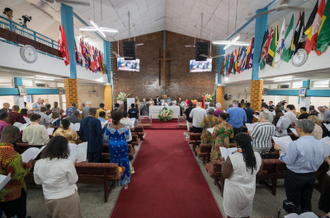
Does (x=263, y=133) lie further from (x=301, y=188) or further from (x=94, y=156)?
(x=94, y=156)

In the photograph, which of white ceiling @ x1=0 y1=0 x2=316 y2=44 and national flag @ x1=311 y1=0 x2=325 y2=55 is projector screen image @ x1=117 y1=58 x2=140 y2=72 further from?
national flag @ x1=311 y1=0 x2=325 y2=55

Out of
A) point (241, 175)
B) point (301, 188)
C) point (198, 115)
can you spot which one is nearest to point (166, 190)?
point (241, 175)

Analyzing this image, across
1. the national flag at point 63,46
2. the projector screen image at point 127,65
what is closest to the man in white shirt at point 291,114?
the national flag at point 63,46

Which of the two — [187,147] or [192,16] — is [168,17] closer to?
[192,16]

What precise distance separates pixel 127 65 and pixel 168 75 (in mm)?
3666

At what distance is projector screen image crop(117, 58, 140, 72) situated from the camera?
13256 millimetres

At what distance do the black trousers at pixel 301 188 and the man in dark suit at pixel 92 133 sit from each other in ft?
11.0

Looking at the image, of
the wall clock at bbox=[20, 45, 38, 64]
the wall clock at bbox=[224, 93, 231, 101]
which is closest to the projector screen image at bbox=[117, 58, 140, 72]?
the wall clock at bbox=[20, 45, 38, 64]

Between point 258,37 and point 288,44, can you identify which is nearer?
point 288,44

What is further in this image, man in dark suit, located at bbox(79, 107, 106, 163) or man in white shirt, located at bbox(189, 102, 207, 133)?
man in white shirt, located at bbox(189, 102, 207, 133)

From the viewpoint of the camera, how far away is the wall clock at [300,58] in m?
5.19

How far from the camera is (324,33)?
4305 millimetres

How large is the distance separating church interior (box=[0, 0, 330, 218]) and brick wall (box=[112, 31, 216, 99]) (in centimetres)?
75

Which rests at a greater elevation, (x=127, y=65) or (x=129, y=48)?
(x=129, y=48)
